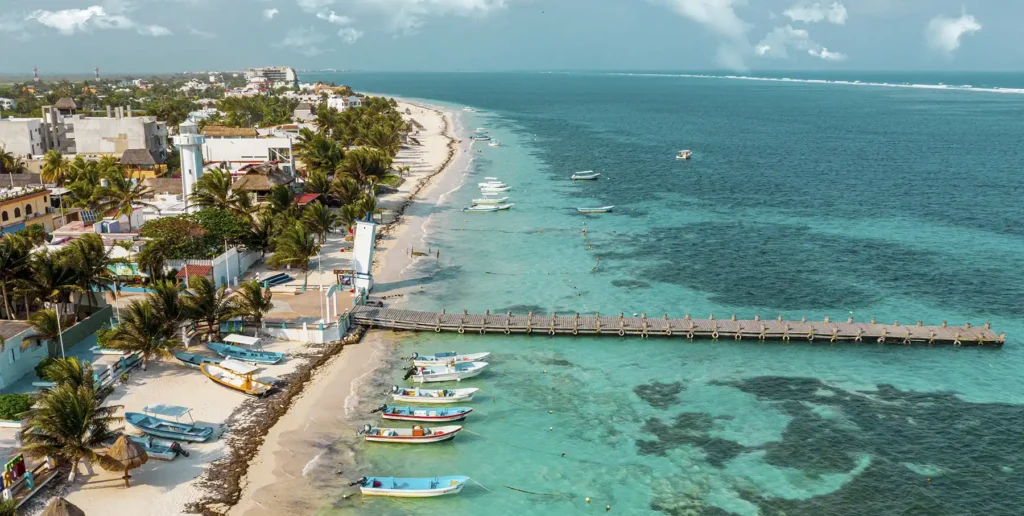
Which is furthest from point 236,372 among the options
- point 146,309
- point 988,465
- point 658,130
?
point 658,130

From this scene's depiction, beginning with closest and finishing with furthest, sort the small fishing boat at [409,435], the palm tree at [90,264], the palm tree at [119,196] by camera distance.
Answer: the small fishing boat at [409,435] → the palm tree at [90,264] → the palm tree at [119,196]

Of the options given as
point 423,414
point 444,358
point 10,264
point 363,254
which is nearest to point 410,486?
point 423,414

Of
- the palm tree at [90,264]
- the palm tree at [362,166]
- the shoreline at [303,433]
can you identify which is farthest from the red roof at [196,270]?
the palm tree at [362,166]

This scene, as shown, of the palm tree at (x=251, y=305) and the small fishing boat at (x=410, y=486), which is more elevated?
the palm tree at (x=251, y=305)

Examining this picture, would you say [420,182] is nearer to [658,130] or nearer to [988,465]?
[988,465]

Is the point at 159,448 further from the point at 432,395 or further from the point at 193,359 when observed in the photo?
the point at 432,395

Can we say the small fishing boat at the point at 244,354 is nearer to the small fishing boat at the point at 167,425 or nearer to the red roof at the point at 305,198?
the small fishing boat at the point at 167,425

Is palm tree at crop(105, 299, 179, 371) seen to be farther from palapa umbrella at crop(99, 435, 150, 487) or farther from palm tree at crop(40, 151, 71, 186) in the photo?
palm tree at crop(40, 151, 71, 186)
